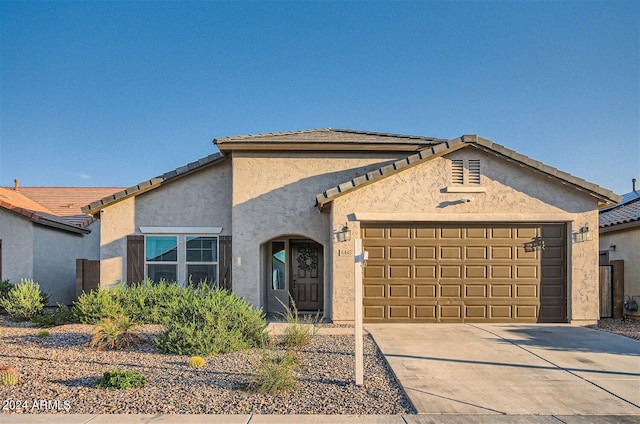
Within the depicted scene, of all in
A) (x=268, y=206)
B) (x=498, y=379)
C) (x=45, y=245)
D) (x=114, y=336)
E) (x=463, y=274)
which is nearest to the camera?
(x=498, y=379)

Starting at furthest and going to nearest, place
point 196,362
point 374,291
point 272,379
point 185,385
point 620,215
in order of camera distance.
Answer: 1. point 620,215
2. point 374,291
3. point 196,362
4. point 185,385
5. point 272,379

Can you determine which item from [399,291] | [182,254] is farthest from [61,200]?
[399,291]

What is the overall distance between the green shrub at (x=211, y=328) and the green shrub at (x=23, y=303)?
19.8ft

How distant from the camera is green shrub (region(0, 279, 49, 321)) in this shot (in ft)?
41.5

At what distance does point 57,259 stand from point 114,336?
999cm

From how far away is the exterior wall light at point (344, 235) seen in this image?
11758 mm

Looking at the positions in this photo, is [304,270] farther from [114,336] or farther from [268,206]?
[114,336]

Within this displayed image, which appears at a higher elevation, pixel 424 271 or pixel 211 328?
pixel 424 271

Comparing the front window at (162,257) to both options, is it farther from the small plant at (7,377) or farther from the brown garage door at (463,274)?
the small plant at (7,377)

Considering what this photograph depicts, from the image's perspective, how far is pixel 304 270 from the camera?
14805 millimetres

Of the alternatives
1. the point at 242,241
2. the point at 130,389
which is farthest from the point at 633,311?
the point at 130,389

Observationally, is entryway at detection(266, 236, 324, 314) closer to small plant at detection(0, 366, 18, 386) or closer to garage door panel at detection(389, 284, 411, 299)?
garage door panel at detection(389, 284, 411, 299)

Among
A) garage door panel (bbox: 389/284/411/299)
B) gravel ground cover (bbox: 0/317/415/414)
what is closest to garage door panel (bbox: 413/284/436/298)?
garage door panel (bbox: 389/284/411/299)

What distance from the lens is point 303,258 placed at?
14.8m
